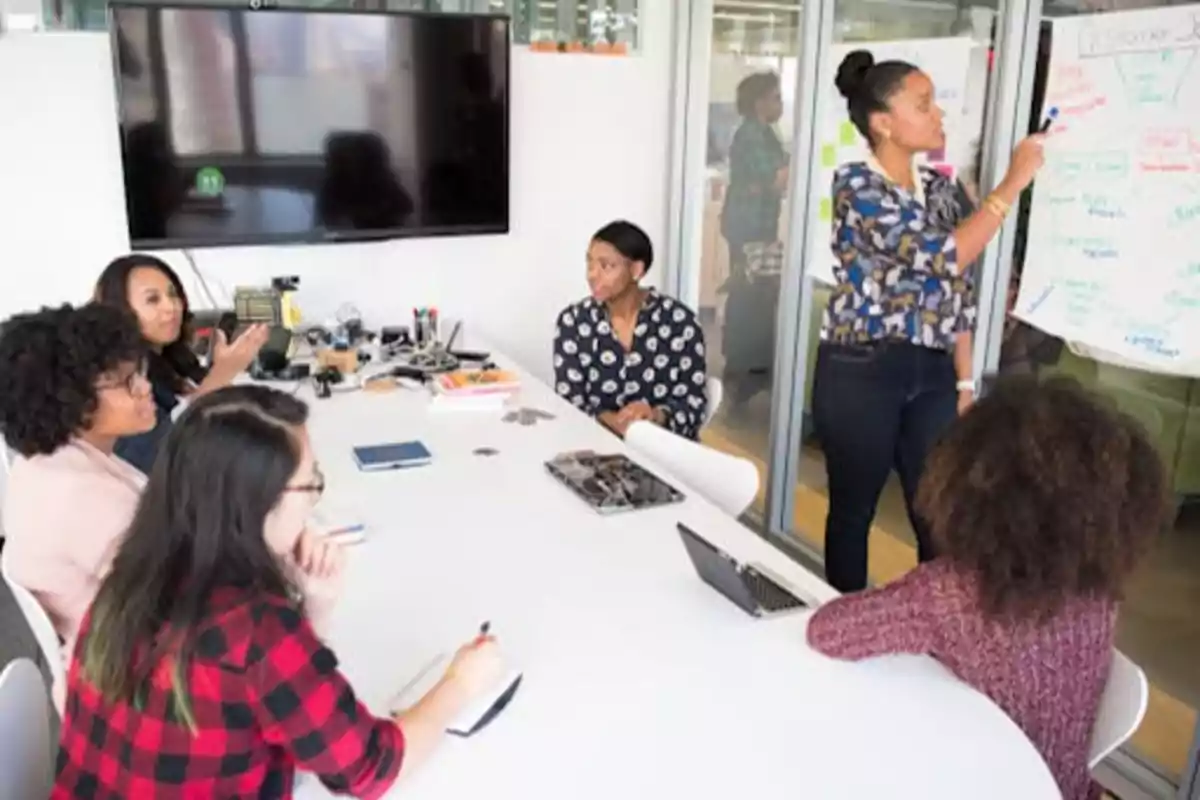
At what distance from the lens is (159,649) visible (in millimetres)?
1119

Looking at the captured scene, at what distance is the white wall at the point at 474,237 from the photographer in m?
3.37

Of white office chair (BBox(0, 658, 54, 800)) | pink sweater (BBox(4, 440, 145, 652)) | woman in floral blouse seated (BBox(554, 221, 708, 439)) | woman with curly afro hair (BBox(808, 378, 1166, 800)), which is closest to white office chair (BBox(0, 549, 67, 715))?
pink sweater (BBox(4, 440, 145, 652))

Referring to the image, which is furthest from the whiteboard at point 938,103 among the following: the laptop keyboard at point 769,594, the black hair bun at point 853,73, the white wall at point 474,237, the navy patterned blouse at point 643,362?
the laptop keyboard at point 769,594

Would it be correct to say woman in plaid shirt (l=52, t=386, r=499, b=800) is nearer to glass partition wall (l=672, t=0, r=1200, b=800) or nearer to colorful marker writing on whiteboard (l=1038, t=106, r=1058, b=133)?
glass partition wall (l=672, t=0, r=1200, b=800)

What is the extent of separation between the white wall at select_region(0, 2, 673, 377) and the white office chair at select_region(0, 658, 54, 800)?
2.43 m

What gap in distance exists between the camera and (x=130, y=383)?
1784mm

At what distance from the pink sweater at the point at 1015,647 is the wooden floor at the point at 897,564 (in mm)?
1114

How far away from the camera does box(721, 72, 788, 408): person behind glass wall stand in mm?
3697

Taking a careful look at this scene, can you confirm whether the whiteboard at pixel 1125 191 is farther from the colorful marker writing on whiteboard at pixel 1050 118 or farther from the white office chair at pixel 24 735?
the white office chair at pixel 24 735

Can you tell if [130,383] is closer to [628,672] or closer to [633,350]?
[628,672]

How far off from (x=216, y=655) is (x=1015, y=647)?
38.7 inches

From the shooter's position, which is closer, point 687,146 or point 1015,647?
point 1015,647

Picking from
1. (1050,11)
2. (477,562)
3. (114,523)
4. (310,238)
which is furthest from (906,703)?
(310,238)

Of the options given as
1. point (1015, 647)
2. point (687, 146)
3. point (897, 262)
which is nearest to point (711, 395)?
point (897, 262)
